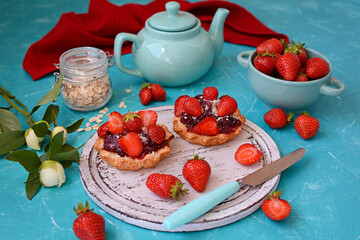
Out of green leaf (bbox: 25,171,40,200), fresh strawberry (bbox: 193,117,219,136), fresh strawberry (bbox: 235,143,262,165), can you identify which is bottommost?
green leaf (bbox: 25,171,40,200)

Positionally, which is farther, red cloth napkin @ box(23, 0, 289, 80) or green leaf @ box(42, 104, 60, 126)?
red cloth napkin @ box(23, 0, 289, 80)

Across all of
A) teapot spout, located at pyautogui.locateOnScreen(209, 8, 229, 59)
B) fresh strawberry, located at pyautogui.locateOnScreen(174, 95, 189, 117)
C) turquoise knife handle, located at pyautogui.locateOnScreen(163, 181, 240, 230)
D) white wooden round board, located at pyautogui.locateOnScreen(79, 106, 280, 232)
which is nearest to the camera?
turquoise knife handle, located at pyautogui.locateOnScreen(163, 181, 240, 230)

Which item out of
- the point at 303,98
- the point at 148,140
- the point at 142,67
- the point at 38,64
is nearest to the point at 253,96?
the point at 303,98

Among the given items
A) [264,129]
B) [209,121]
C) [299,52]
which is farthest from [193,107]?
[299,52]

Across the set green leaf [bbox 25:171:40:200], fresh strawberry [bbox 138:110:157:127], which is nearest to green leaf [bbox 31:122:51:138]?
green leaf [bbox 25:171:40:200]

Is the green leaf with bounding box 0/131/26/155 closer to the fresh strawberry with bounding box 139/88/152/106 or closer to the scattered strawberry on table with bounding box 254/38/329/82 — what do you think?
the fresh strawberry with bounding box 139/88/152/106

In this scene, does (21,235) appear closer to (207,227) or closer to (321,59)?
(207,227)

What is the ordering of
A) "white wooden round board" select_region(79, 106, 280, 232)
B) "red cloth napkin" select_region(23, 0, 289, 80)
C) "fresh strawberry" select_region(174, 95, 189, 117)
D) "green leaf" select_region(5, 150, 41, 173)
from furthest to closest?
"red cloth napkin" select_region(23, 0, 289, 80)
"fresh strawberry" select_region(174, 95, 189, 117)
"green leaf" select_region(5, 150, 41, 173)
"white wooden round board" select_region(79, 106, 280, 232)
